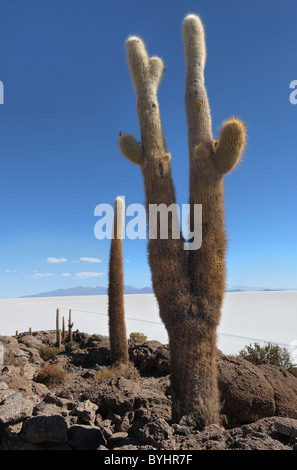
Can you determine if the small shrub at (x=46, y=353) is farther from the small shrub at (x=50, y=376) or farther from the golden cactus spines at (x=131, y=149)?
the golden cactus spines at (x=131, y=149)

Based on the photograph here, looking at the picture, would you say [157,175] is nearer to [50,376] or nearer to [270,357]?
[50,376]

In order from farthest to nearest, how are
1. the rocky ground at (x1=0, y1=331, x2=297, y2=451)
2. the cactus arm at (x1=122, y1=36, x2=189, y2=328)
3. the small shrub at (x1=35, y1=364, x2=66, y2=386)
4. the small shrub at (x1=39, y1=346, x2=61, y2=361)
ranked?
the small shrub at (x1=39, y1=346, x2=61, y2=361) → the small shrub at (x1=35, y1=364, x2=66, y2=386) → the cactus arm at (x1=122, y1=36, x2=189, y2=328) → the rocky ground at (x1=0, y1=331, x2=297, y2=451)

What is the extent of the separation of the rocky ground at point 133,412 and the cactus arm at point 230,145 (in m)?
4.39

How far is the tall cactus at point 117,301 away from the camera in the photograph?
1283 centimetres

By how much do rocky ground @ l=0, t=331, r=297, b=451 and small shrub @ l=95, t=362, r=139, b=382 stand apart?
3 centimetres

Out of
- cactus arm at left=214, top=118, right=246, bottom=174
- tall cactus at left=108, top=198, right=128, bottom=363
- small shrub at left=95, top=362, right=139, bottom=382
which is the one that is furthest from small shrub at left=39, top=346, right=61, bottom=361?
cactus arm at left=214, top=118, right=246, bottom=174

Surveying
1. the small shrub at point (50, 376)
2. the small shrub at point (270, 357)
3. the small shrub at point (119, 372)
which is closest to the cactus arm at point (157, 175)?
the small shrub at point (119, 372)

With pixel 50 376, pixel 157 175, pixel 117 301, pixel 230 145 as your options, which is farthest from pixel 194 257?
pixel 117 301

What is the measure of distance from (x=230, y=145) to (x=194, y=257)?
7.45ft

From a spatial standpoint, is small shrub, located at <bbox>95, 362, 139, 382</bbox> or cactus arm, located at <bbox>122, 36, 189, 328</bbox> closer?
cactus arm, located at <bbox>122, 36, 189, 328</bbox>

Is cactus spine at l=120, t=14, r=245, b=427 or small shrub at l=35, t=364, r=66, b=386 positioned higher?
cactus spine at l=120, t=14, r=245, b=427

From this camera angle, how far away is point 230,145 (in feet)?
22.7

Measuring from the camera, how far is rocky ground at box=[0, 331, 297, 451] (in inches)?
193

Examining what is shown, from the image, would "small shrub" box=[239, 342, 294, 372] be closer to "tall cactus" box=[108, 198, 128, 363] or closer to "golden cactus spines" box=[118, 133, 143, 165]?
"tall cactus" box=[108, 198, 128, 363]
